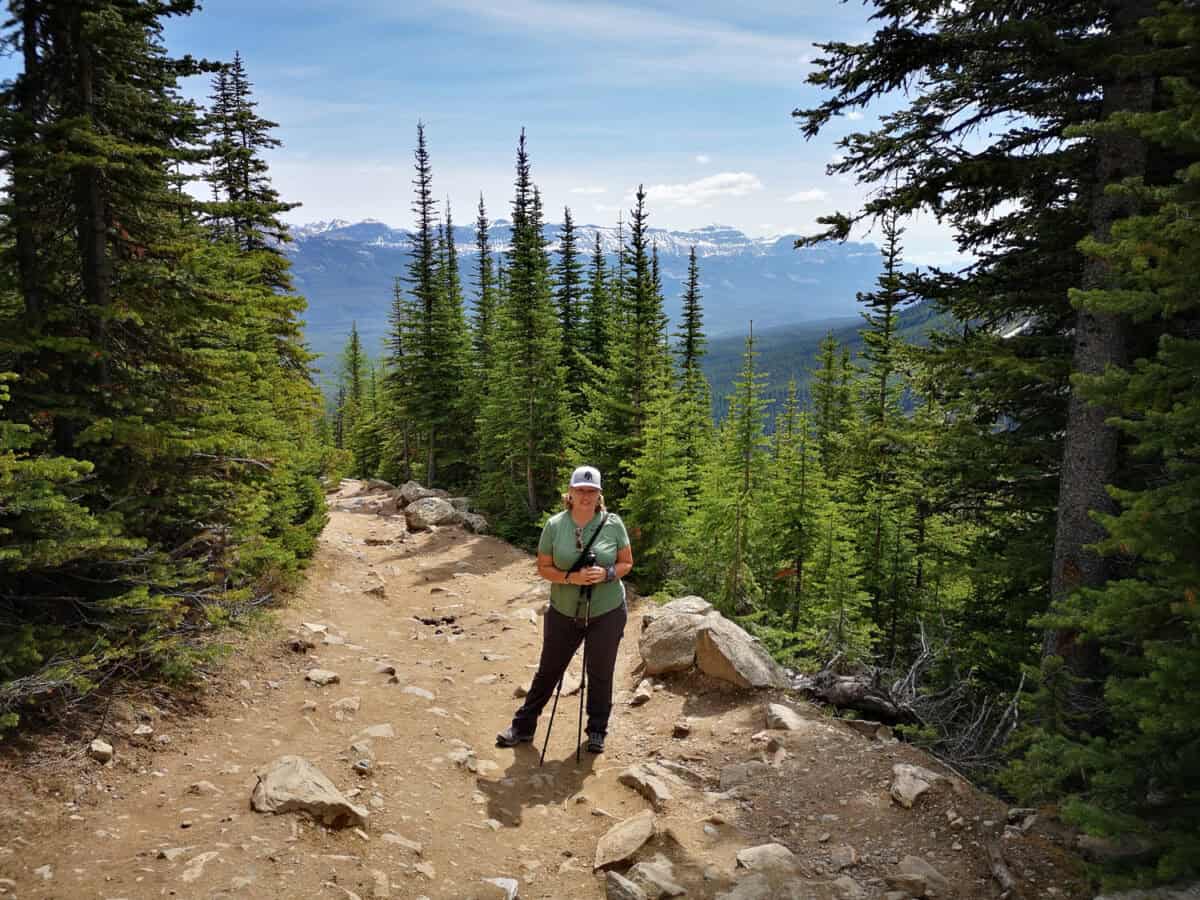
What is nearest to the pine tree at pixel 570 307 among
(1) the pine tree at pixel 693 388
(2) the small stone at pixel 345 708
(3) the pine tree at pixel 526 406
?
(3) the pine tree at pixel 526 406

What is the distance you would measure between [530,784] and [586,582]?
212 centimetres

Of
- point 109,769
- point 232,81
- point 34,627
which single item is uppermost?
point 232,81

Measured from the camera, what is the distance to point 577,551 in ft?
21.2

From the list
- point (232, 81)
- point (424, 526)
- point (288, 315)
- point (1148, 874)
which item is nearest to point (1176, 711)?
point (1148, 874)

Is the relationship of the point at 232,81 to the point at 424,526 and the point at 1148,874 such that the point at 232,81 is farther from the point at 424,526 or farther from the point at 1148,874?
the point at 1148,874

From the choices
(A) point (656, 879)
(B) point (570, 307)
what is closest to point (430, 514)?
(B) point (570, 307)

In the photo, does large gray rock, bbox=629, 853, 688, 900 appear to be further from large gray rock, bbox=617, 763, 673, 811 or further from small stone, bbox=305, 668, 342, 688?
small stone, bbox=305, 668, 342, 688

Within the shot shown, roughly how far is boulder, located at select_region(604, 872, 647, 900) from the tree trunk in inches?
193

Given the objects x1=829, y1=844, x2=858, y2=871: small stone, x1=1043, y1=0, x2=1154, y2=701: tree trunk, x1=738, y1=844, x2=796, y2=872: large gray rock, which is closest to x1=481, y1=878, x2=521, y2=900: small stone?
x1=738, y1=844, x2=796, y2=872: large gray rock

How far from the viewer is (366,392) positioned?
6962cm

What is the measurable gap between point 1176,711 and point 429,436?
33329 mm

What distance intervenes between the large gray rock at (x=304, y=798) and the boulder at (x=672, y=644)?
4.37 meters

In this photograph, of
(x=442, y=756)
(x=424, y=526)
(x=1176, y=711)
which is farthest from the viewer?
(x=424, y=526)

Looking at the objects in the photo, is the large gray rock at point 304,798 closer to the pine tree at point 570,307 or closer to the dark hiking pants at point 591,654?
the dark hiking pants at point 591,654
